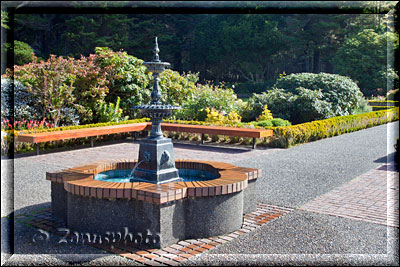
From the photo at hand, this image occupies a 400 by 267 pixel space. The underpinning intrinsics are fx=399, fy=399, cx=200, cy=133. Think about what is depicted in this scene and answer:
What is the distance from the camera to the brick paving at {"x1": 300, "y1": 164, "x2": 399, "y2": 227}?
4.77 metres

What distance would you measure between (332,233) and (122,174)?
2.78 metres

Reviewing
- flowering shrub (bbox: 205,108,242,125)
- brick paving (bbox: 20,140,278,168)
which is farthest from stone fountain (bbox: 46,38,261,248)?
flowering shrub (bbox: 205,108,242,125)

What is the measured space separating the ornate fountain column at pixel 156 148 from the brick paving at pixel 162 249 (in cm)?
94

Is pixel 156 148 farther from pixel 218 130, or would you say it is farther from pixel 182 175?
pixel 218 130

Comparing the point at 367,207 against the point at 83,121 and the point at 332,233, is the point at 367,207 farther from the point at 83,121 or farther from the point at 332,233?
the point at 83,121

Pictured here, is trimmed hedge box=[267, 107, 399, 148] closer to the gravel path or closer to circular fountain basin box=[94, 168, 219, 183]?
the gravel path

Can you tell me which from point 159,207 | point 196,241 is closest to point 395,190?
point 196,241

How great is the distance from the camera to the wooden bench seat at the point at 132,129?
906 cm

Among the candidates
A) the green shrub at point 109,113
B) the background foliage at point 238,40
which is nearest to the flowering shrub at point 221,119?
the green shrub at point 109,113

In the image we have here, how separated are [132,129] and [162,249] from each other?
7.75 meters

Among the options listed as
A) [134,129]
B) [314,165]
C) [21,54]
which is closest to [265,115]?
[134,129]

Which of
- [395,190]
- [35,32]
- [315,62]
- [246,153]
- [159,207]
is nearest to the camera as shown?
[159,207]

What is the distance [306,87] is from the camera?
15219 millimetres

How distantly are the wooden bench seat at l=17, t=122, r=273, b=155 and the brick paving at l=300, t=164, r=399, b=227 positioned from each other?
372 cm
